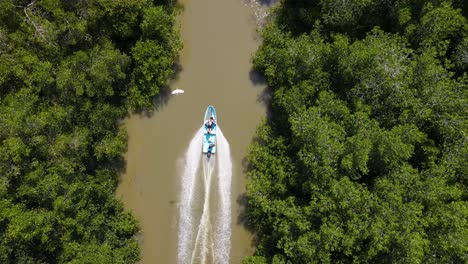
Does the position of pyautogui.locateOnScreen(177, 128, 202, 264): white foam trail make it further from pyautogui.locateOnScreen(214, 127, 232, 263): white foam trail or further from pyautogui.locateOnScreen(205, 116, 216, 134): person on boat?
pyautogui.locateOnScreen(214, 127, 232, 263): white foam trail

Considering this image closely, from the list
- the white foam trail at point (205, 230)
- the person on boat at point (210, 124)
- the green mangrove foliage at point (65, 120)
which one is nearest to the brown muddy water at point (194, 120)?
the person on boat at point (210, 124)

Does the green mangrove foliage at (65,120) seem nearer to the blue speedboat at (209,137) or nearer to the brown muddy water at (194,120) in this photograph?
the brown muddy water at (194,120)

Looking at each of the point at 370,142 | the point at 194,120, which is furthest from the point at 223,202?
the point at 370,142

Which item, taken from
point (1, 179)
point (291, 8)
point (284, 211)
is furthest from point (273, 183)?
point (1, 179)

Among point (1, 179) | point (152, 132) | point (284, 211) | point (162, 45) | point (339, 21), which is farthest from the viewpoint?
point (152, 132)

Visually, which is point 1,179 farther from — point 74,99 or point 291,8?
point 291,8

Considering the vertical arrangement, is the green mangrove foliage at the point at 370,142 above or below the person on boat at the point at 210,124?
below

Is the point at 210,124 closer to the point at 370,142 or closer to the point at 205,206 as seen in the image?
the point at 205,206
